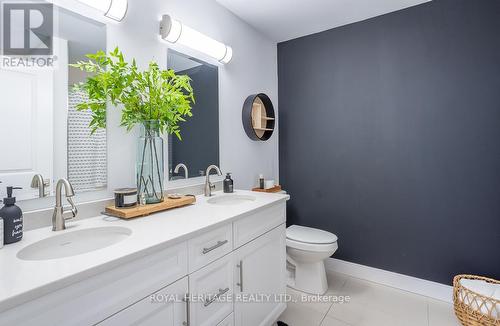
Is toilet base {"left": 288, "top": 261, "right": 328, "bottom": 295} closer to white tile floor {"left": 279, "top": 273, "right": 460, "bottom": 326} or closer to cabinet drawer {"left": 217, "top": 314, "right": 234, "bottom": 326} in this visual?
white tile floor {"left": 279, "top": 273, "right": 460, "bottom": 326}

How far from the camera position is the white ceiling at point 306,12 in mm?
2023

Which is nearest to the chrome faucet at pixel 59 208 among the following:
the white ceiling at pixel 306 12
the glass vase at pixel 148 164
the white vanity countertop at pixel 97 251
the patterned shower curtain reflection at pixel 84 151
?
the white vanity countertop at pixel 97 251

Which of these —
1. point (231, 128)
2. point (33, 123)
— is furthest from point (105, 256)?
point (231, 128)

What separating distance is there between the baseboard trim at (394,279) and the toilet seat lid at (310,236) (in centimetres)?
51

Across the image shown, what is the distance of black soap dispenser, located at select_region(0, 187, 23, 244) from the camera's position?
0.86 meters

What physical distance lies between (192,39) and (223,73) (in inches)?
16.4

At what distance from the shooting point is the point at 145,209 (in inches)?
47.8

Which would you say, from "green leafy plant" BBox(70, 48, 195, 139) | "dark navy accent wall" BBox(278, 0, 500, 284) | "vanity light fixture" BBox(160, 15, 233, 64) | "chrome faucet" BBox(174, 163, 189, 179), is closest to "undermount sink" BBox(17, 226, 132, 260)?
"green leafy plant" BBox(70, 48, 195, 139)

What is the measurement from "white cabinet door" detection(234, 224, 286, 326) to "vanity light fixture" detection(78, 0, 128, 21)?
133 centimetres

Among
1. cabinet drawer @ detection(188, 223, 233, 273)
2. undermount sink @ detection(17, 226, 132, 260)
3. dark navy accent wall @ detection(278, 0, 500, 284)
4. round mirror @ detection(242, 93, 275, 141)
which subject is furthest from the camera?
round mirror @ detection(242, 93, 275, 141)

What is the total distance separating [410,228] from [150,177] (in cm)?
209

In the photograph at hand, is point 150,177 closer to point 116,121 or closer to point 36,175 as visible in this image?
point 116,121

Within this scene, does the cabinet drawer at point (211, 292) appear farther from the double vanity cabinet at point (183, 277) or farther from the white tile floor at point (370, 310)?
the white tile floor at point (370, 310)

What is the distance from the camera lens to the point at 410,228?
213cm
